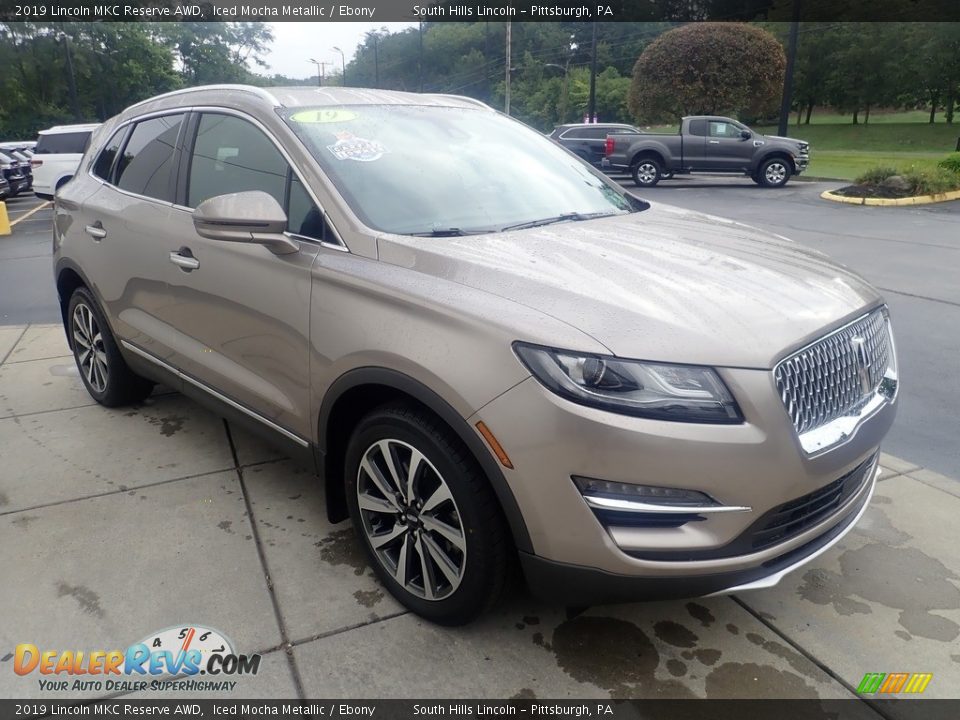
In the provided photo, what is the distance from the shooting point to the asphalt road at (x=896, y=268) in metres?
4.39

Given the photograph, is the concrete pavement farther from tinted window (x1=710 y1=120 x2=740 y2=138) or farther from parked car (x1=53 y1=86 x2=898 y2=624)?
tinted window (x1=710 y1=120 x2=740 y2=138)

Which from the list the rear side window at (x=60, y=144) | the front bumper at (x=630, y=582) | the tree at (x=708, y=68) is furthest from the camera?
the tree at (x=708, y=68)

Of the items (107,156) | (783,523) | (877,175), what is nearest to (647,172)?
(877,175)

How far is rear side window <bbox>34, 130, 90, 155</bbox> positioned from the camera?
17.9m

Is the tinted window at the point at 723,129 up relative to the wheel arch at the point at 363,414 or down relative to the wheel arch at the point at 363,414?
up

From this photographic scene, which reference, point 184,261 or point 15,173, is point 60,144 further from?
point 184,261

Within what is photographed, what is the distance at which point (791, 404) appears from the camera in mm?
2096

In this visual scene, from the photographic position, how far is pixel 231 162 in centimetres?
330

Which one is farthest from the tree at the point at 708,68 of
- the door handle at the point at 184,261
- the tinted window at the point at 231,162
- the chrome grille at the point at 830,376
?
the chrome grille at the point at 830,376

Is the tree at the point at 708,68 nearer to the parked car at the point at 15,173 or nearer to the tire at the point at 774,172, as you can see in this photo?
the tire at the point at 774,172

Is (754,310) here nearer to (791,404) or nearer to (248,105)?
(791,404)

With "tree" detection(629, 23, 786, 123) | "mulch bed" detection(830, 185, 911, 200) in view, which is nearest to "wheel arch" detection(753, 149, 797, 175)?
"mulch bed" detection(830, 185, 911, 200)

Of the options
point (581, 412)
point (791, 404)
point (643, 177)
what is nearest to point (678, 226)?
point (791, 404)

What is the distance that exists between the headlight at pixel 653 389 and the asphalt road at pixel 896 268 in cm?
245
